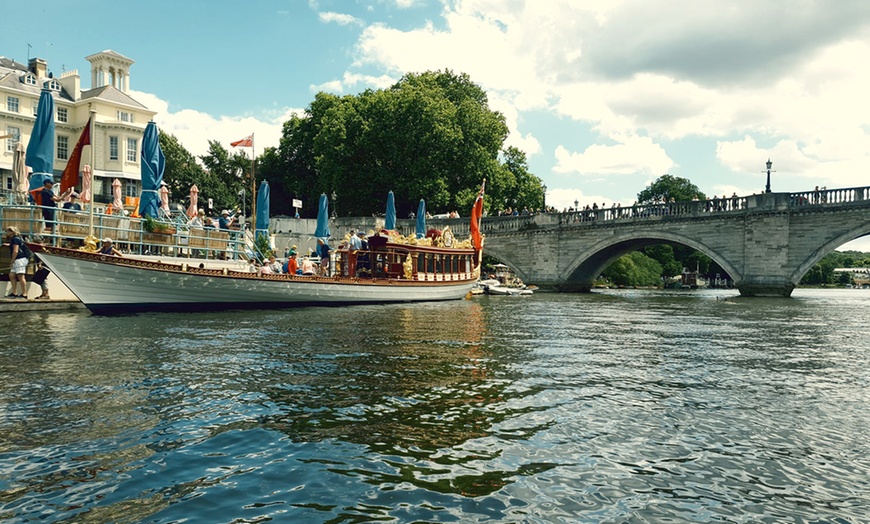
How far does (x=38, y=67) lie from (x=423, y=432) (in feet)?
Answer: 196

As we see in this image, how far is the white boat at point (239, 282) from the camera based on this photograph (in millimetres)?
18719

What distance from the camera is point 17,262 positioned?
768 inches

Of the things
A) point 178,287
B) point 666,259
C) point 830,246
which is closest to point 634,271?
point 666,259

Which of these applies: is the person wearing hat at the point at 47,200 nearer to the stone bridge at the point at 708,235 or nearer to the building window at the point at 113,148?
the stone bridge at the point at 708,235

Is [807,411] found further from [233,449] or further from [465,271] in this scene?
[465,271]

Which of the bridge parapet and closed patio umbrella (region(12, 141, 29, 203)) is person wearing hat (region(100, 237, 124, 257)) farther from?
the bridge parapet

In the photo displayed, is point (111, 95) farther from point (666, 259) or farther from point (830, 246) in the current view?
point (666, 259)

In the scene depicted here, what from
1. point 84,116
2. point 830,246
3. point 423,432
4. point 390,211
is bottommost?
point 423,432

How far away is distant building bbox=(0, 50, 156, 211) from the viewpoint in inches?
1828

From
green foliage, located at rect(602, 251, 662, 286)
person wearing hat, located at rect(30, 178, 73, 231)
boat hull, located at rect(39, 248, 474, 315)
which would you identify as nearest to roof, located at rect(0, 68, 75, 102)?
person wearing hat, located at rect(30, 178, 73, 231)

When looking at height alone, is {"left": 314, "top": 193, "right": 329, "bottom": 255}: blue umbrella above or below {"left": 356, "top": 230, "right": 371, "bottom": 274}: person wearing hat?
above

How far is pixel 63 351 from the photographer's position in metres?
11.5

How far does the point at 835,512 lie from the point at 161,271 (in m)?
19.6

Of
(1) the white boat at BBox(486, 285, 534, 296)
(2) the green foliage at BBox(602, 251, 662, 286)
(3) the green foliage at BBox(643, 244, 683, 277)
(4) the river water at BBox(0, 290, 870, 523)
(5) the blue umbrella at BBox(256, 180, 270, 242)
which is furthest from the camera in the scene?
(3) the green foliage at BBox(643, 244, 683, 277)
